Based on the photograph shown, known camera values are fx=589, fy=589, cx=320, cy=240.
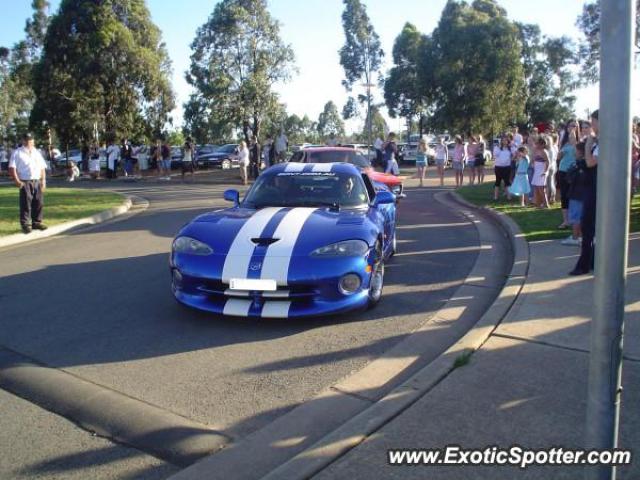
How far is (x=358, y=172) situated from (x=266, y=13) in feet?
68.6

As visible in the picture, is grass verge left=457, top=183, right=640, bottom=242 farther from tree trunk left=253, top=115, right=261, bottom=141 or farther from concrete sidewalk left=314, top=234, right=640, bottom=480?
tree trunk left=253, top=115, right=261, bottom=141

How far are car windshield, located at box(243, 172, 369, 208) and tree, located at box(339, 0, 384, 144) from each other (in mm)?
34726

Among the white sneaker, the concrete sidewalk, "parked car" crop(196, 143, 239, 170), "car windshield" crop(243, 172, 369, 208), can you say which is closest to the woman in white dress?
the white sneaker

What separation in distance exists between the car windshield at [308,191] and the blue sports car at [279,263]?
42 centimetres

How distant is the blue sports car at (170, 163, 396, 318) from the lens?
16.5 feet

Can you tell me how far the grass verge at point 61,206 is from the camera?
469 inches

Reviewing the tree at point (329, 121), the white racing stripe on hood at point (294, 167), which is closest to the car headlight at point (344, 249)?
the white racing stripe on hood at point (294, 167)

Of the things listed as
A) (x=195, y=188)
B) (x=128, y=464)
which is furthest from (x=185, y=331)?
(x=195, y=188)

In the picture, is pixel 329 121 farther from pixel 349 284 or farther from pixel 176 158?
pixel 349 284

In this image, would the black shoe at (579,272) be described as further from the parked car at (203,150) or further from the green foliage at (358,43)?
the green foliage at (358,43)

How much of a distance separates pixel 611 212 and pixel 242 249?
3.66m

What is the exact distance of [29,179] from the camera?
10438mm

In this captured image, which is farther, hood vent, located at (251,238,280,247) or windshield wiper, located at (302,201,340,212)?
windshield wiper, located at (302,201,340,212)

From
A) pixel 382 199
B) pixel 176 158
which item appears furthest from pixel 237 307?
pixel 176 158
